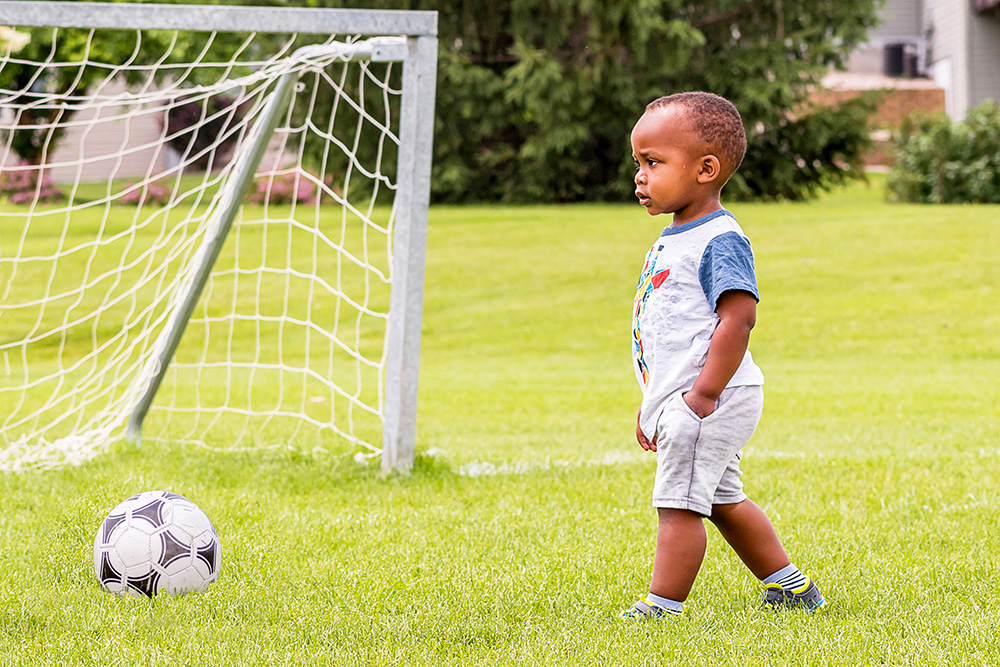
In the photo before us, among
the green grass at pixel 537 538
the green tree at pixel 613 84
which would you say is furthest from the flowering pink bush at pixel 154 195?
the green grass at pixel 537 538

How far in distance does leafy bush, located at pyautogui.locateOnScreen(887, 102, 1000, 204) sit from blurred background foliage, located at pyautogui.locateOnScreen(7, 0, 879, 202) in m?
1.00

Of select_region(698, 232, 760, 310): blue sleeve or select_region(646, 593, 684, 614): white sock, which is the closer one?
select_region(698, 232, 760, 310): blue sleeve

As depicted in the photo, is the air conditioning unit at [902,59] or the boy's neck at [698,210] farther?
the air conditioning unit at [902,59]

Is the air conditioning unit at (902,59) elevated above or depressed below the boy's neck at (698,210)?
below

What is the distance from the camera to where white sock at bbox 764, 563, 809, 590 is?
2932 millimetres

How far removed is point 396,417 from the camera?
16.3 ft

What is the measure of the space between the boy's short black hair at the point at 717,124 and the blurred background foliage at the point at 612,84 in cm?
1800

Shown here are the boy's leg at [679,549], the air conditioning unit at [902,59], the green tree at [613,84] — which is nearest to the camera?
the boy's leg at [679,549]

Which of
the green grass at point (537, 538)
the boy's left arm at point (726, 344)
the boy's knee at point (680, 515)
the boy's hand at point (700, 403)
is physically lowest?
the green grass at point (537, 538)

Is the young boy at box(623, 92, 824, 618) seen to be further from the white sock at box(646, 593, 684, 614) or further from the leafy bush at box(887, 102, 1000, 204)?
the leafy bush at box(887, 102, 1000, 204)

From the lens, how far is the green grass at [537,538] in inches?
106

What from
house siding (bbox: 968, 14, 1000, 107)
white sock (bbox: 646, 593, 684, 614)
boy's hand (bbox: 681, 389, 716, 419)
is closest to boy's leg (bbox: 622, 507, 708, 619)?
white sock (bbox: 646, 593, 684, 614)

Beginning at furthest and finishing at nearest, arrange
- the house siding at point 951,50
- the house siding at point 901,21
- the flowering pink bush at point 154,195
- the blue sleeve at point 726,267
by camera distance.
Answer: the house siding at point 901,21 → the house siding at point 951,50 → the flowering pink bush at point 154,195 → the blue sleeve at point 726,267

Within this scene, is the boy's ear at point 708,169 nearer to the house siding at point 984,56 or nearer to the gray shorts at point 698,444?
the gray shorts at point 698,444
